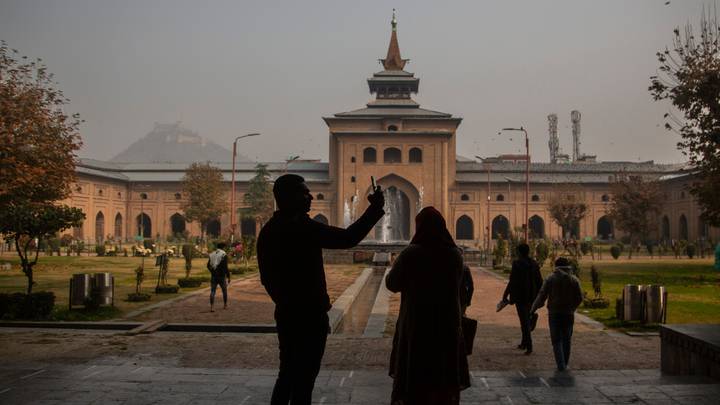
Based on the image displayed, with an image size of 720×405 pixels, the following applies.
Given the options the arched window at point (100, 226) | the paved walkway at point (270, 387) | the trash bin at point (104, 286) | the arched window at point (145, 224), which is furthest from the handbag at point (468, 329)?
the arched window at point (145, 224)

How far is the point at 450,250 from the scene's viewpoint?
4.48 metres

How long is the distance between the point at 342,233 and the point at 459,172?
194 ft

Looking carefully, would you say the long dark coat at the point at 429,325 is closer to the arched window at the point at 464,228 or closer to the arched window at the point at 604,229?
the arched window at the point at 464,228

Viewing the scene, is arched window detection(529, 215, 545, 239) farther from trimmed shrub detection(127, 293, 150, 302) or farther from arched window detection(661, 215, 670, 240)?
trimmed shrub detection(127, 293, 150, 302)

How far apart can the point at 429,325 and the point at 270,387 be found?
7.33 feet

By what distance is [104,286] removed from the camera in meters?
13.8

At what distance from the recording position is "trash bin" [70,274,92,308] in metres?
13.4

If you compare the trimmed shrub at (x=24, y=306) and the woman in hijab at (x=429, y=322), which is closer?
the woman in hijab at (x=429, y=322)

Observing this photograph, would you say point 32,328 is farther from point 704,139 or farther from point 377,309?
point 704,139

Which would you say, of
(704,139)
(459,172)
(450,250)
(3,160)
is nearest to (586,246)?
(704,139)

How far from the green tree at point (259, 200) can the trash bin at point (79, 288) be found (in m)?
44.0

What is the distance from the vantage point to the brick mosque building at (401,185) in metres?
55.8

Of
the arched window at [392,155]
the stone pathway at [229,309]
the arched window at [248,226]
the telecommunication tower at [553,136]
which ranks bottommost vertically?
the stone pathway at [229,309]

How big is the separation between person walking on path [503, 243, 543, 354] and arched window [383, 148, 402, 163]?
4719cm
